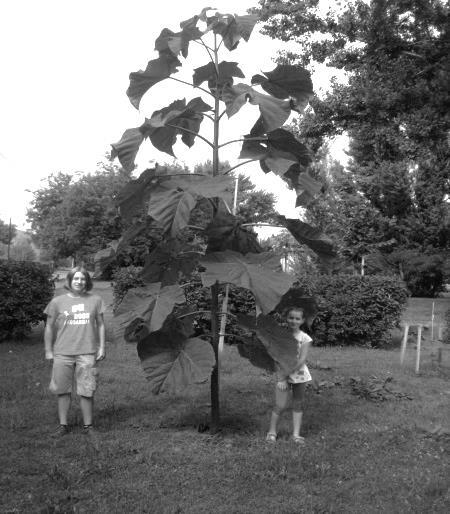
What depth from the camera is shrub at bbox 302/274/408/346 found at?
39.1 ft

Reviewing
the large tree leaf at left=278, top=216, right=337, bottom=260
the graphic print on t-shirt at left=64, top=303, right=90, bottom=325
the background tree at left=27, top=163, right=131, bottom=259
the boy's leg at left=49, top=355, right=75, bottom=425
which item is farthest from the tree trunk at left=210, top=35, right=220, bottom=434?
the background tree at left=27, top=163, right=131, bottom=259

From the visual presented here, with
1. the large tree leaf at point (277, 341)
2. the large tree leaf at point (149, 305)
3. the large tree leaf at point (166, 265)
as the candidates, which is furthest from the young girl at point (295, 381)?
the large tree leaf at point (149, 305)

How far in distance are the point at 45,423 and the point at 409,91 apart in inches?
518

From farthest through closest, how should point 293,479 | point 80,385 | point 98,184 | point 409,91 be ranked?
1. point 98,184
2. point 409,91
3. point 80,385
4. point 293,479

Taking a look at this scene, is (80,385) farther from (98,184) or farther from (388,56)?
(98,184)

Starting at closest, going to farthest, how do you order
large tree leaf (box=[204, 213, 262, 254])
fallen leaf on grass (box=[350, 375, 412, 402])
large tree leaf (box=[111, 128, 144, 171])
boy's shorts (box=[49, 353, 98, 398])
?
large tree leaf (box=[111, 128, 144, 171]) → large tree leaf (box=[204, 213, 262, 254]) → boy's shorts (box=[49, 353, 98, 398]) → fallen leaf on grass (box=[350, 375, 412, 402])

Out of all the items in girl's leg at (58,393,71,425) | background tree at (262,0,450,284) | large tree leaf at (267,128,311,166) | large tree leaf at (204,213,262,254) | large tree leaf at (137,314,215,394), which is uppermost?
background tree at (262,0,450,284)

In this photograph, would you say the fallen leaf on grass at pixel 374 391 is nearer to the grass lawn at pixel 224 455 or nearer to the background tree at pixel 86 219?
the grass lawn at pixel 224 455

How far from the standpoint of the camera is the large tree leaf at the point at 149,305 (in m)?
4.50

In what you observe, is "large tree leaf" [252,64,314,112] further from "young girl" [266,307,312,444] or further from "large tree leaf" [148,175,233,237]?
"young girl" [266,307,312,444]

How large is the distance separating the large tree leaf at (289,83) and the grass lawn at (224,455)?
2890 mm

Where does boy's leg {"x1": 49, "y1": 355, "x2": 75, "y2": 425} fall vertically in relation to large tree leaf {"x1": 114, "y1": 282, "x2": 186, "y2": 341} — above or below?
below

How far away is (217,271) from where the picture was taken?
178 inches

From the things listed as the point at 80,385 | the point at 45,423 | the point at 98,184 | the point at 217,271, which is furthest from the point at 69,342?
the point at 98,184
